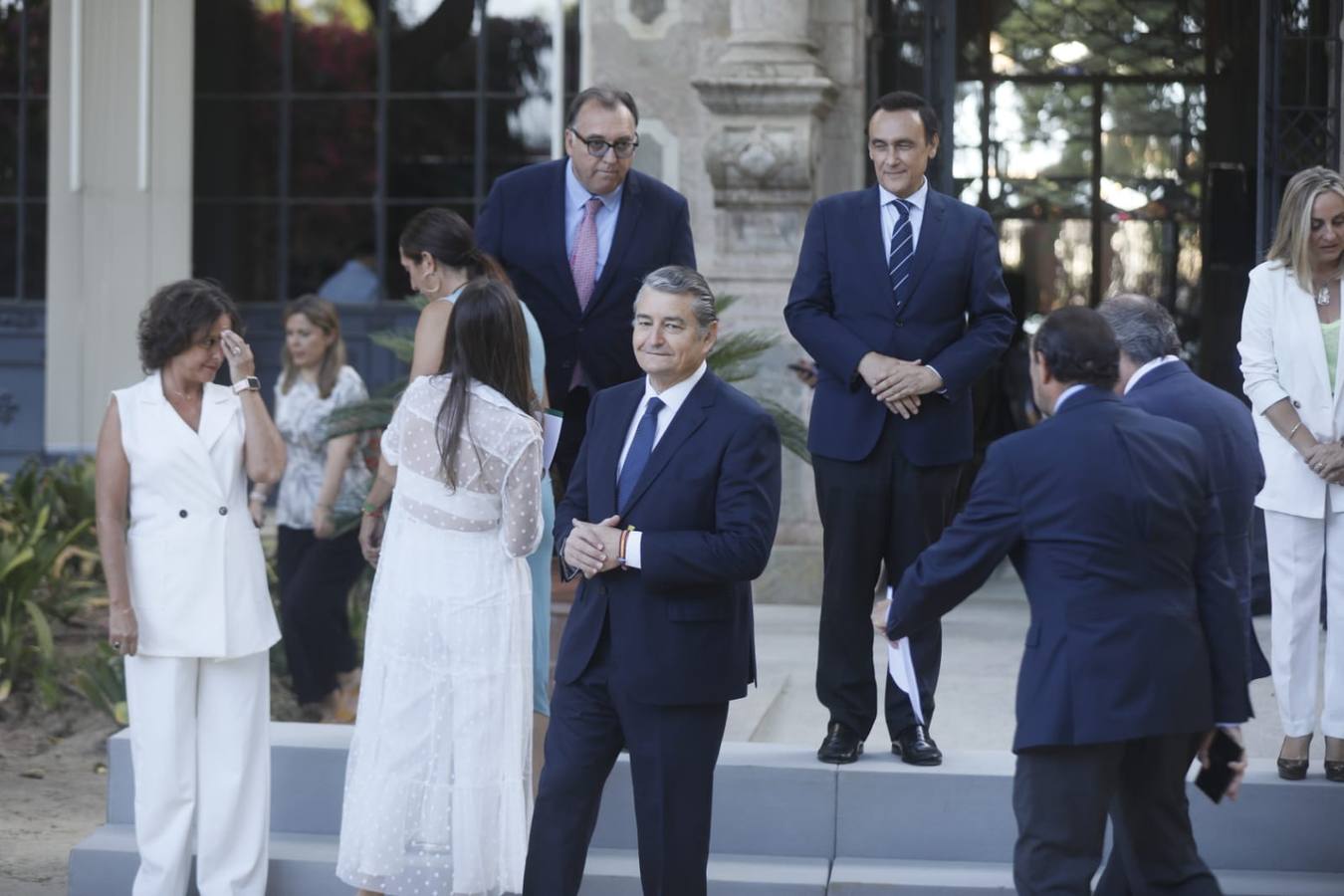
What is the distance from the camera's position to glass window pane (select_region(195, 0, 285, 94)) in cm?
1323

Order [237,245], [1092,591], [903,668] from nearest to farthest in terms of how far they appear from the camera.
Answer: [1092,591] → [903,668] → [237,245]

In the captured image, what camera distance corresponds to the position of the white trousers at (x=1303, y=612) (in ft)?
19.0

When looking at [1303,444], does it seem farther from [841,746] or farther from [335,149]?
[335,149]

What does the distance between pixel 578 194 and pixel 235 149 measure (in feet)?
25.8

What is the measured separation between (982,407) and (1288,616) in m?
6.23

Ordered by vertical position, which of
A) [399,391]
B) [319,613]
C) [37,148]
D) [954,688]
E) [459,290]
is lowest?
[954,688]

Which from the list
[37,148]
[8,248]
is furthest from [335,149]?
[8,248]

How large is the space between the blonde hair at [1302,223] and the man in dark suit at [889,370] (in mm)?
883

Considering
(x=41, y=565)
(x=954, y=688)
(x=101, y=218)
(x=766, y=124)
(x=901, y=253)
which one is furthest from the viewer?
(x=101, y=218)

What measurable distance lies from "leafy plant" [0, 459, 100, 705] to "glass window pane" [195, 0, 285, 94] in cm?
338

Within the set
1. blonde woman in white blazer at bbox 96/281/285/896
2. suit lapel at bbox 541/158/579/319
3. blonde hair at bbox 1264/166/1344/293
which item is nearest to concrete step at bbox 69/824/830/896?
blonde woman in white blazer at bbox 96/281/285/896

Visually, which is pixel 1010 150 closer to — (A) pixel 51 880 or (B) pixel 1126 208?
(B) pixel 1126 208

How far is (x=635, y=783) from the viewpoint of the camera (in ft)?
16.3

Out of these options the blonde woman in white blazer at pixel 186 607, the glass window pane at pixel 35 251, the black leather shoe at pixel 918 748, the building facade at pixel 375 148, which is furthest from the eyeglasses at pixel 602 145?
the glass window pane at pixel 35 251
